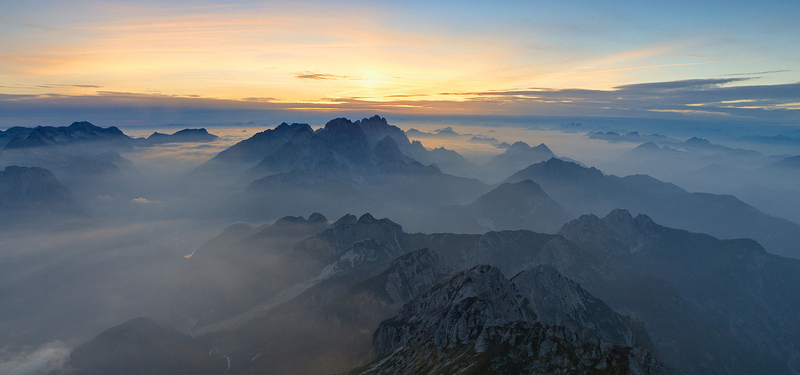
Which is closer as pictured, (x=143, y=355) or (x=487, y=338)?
(x=487, y=338)

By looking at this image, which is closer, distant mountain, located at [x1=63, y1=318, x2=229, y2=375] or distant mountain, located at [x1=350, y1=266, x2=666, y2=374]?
distant mountain, located at [x1=350, y1=266, x2=666, y2=374]

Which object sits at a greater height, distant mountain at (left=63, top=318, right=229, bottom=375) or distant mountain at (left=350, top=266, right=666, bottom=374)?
distant mountain at (left=350, top=266, right=666, bottom=374)

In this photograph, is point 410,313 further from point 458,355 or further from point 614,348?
point 614,348

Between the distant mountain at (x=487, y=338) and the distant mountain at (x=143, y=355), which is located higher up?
the distant mountain at (x=487, y=338)

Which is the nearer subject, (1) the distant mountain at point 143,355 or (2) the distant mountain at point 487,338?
(2) the distant mountain at point 487,338

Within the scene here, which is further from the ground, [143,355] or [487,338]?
[487,338]

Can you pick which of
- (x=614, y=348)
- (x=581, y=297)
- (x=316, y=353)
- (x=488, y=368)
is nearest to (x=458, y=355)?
(x=488, y=368)
